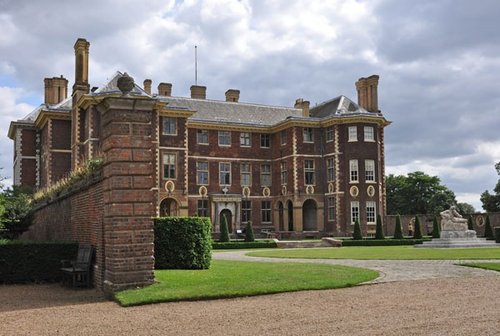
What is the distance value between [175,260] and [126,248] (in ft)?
14.0

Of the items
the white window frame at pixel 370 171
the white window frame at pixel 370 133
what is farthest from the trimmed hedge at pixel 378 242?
the white window frame at pixel 370 133

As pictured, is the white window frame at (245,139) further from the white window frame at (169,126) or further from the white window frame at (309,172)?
the white window frame at (169,126)

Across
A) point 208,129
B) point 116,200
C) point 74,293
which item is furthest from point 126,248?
point 208,129

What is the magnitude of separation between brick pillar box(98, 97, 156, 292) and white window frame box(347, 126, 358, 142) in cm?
3300

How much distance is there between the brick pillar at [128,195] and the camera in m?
11.1

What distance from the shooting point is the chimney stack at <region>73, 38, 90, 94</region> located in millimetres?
37625

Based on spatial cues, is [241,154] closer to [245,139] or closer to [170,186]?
[245,139]

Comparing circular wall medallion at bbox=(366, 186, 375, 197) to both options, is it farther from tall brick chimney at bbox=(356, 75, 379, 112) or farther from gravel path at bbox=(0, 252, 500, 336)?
gravel path at bbox=(0, 252, 500, 336)

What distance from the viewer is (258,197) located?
46500mm

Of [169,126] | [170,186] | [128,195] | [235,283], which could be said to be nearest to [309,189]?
[170,186]

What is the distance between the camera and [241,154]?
45.9m

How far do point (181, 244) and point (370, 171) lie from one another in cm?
2998

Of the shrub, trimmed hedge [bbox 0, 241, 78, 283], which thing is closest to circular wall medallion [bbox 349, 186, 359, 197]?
the shrub

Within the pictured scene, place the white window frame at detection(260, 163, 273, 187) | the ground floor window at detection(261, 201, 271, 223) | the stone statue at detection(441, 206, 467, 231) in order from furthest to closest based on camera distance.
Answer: the white window frame at detection(260, 163, 273, 187) < the ground floor window at detection(261, 201, 271, 223) < the stone statue at detection(441, 206, 467, 231)
